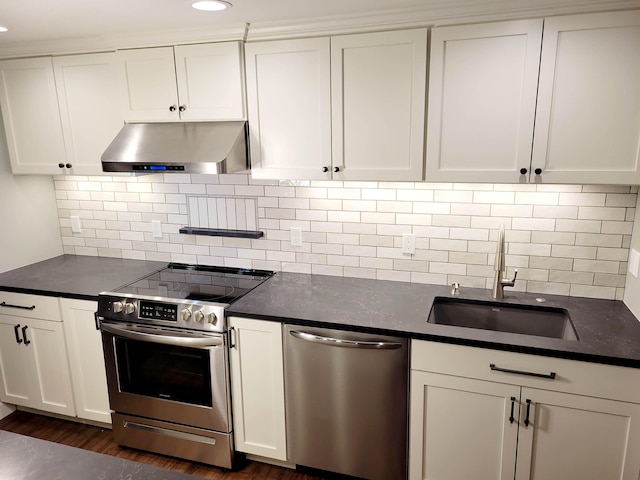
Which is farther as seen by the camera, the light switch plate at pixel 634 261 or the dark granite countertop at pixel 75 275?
the dark granite countertop at pixel 75 275

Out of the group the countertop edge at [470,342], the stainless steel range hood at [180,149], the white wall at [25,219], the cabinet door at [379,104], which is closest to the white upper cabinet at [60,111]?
the white wall at [25,219]

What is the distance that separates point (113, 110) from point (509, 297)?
7.87ft

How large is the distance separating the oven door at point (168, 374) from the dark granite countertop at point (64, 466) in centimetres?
110

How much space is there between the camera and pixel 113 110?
2656 mm

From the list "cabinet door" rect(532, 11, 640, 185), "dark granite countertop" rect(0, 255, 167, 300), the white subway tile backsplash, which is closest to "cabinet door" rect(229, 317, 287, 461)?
the white subway tile backsplash

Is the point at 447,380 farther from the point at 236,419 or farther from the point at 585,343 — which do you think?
the point at 236,419

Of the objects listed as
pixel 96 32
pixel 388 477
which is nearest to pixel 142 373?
pixel 388 477

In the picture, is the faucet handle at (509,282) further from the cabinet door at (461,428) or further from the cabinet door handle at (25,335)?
the cabinet door handle at (25,335)

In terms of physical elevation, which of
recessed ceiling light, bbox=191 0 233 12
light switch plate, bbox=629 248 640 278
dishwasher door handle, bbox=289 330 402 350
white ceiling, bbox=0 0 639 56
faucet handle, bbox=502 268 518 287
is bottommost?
dishwasher door handle, bbox=289 330 402 350

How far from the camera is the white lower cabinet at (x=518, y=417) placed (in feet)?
6.08

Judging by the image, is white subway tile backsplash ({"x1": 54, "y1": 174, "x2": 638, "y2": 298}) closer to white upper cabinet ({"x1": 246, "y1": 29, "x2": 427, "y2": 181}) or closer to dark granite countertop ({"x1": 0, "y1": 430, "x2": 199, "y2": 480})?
white upper cabinet ({"x1": 246, "y1": 29, "x2": 427, "y2": 181})

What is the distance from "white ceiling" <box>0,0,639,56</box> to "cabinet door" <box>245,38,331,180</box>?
159 mm

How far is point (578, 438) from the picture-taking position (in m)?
1.92

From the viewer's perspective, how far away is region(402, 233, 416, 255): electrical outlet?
2607mm
